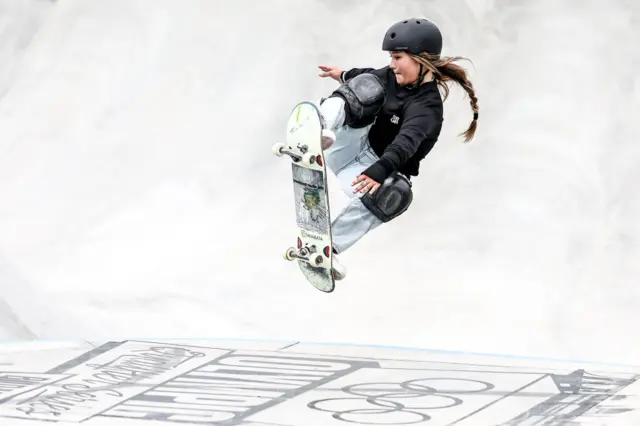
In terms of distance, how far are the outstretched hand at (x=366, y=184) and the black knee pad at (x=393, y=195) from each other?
0.12 meters

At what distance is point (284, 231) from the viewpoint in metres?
12.1

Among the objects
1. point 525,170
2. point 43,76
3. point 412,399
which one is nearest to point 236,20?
point 43,76

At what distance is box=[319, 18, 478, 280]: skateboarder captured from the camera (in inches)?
319

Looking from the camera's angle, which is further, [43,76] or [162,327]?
[43,76]

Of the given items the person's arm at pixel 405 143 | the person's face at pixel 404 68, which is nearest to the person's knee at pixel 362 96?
the person's face at pixel 404 68

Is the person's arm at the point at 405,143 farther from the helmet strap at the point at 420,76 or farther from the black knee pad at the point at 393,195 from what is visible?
the helmet strap at the point at 420,76

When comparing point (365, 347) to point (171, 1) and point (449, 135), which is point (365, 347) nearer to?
point (449, 135)

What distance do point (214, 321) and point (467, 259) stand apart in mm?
2196

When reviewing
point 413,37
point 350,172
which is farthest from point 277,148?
point 413,37

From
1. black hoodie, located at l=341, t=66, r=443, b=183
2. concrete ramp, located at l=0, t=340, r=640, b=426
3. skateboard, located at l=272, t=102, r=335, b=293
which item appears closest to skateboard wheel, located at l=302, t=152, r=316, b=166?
skateboard, located at l=272, t=102, r=335, b=293

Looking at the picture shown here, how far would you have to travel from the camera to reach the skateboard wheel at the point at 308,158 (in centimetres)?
832

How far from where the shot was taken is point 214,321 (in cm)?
1137

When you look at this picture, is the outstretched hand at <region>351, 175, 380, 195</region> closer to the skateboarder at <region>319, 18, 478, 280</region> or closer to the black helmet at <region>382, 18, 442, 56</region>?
the skateboarder at <region>319, 18, 478, 280</region>

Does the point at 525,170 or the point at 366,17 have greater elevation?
the point at 366,17
